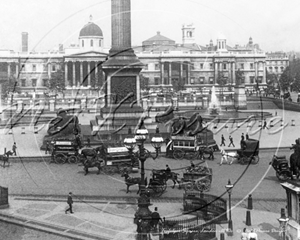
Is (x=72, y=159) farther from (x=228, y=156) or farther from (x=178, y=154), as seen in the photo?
(x=228, y=156)

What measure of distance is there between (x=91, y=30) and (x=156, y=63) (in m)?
20.3

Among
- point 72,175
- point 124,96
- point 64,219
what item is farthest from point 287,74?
point 64,219

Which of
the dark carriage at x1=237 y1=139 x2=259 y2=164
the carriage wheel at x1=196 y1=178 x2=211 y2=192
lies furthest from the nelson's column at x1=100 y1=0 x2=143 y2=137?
the carriage wheel at x1=196 y1=178 x2=211 y2=192

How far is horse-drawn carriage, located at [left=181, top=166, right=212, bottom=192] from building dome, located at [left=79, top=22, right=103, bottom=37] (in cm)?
6650

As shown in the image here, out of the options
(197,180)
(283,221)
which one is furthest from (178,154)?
(283,221)

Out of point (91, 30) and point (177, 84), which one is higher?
point (91, 30)

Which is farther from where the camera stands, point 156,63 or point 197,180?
point 156,63

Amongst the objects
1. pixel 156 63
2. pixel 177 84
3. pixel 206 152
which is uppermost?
pixel 156 63

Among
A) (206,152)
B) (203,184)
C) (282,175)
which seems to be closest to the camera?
(203,184)

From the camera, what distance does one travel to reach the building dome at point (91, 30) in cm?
8031

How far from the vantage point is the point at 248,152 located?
68.8ft

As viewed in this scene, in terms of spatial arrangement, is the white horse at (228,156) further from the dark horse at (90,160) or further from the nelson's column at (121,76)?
the nelson's column at (121,76)

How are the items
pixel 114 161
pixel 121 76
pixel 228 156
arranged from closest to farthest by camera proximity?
pixel 114 161 → pixel 228 156 → pixel 121 76

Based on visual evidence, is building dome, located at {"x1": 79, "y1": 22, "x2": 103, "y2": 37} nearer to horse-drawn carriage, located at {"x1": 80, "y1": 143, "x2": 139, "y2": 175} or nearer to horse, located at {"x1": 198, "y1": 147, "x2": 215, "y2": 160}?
horse, located at {"x1": 198, "y1": 147, "x2": 215, "y2": 160}
